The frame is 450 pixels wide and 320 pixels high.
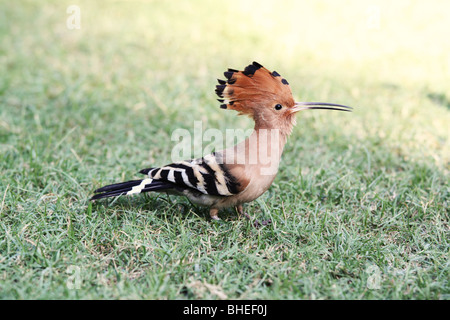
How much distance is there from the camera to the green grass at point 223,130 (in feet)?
8.29

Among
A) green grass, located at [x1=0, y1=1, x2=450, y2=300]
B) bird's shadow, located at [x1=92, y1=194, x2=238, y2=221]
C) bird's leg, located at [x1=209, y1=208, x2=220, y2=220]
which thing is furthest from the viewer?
bird's shadow, located at [x1=92, y1=194, x2=238, y2=221]

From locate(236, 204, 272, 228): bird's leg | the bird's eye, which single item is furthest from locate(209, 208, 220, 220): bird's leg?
the bird's eye

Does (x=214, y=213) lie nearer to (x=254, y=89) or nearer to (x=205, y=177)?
(x=205, y=177)

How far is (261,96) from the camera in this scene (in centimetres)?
284

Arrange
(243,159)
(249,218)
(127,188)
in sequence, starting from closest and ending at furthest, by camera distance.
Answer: (243,159), (127,188), (249,218)

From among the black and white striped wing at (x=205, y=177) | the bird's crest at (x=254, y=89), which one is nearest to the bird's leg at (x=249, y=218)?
the black and white striped wing at (x=205, y=177)

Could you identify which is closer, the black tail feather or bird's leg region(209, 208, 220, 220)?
the black tail feather

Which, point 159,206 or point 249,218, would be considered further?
point 159,206

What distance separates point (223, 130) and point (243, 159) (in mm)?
1699

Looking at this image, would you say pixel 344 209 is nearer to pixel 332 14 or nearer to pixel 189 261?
pixel 189 261

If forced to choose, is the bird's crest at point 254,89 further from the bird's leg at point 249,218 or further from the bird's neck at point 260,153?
the bird's leg at point 249,218

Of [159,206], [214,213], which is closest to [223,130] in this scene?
[159,206]

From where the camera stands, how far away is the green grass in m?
2.53

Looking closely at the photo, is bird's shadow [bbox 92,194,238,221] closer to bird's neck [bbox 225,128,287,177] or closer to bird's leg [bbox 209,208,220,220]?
bird's leg [bbox 209,208,220,220]
